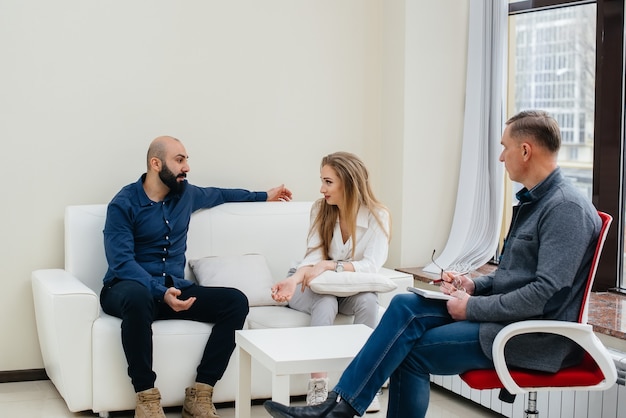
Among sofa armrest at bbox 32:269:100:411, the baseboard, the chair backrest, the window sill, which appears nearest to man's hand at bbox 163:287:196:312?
sofa armrest at bbox 32:269:100:411

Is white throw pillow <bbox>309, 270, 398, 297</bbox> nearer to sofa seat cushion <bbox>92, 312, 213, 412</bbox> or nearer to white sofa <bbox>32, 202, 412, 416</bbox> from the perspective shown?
white sofa <bbox>32, 202, 412, 416</bbox>

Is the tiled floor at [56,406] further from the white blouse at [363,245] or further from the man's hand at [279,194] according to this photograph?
the man's hand at [279,194]

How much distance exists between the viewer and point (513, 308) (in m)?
2.74

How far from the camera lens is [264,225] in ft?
14.7

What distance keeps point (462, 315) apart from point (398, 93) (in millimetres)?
2306

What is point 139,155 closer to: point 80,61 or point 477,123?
point 80,61

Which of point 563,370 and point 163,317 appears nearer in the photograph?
point 563,370

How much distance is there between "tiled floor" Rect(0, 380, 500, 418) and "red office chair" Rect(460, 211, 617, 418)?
3.84 ft

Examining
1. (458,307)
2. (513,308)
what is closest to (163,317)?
(458,307)

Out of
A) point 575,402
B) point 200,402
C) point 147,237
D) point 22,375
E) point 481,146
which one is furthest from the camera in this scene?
point 481,146

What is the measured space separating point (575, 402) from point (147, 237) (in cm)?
204

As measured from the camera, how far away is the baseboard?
4.27 m

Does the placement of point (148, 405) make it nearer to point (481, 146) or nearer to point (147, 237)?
point (147, 237)

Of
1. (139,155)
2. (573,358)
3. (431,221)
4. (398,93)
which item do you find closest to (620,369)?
(573,358)
